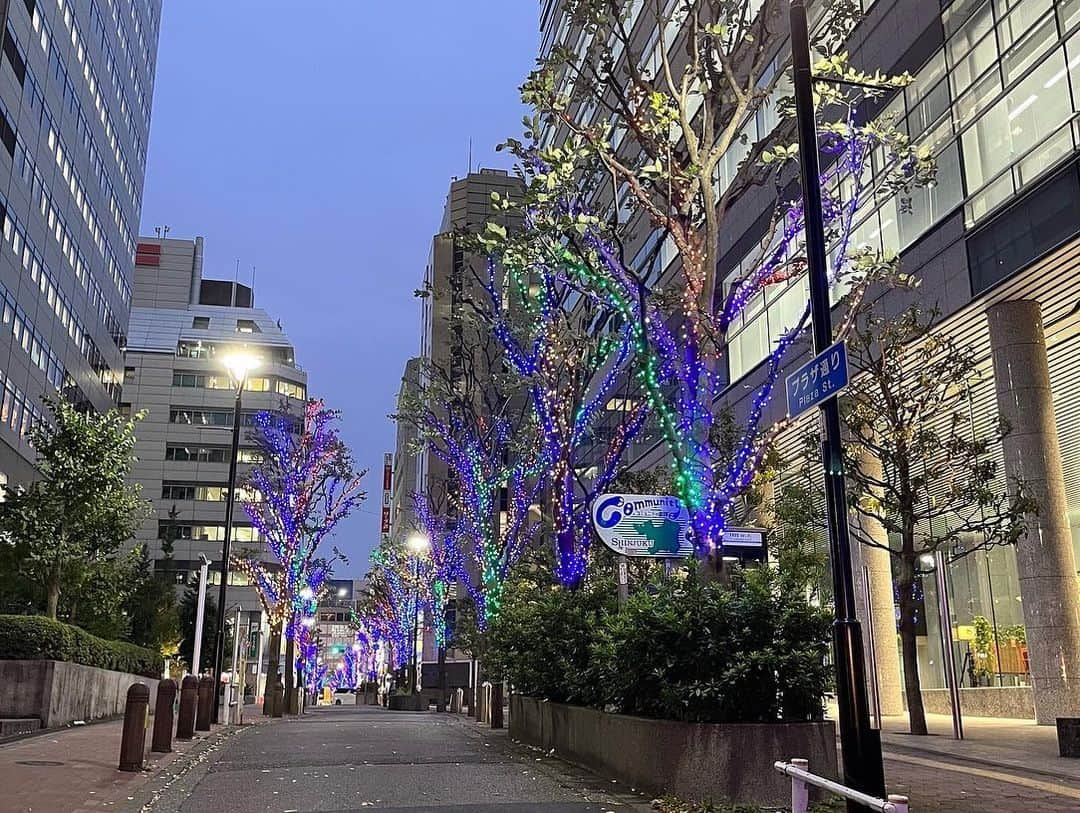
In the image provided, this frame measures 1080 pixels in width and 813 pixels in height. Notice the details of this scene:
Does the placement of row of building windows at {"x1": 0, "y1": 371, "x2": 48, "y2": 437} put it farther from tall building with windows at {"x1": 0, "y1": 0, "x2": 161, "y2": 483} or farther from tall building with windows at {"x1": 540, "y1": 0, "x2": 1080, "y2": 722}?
tall building with windows at {"x1": 540, "y1": 0, "x2": 1080, "y2": 722}

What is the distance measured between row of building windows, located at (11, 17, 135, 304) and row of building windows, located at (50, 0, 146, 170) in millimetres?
2079

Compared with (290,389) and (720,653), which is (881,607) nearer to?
(720,653)

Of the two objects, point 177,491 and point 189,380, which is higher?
point 189,380

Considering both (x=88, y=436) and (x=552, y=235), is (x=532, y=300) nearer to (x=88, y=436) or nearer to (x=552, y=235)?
(x=552, y=235)

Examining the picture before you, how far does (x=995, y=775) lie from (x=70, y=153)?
54.4 meters

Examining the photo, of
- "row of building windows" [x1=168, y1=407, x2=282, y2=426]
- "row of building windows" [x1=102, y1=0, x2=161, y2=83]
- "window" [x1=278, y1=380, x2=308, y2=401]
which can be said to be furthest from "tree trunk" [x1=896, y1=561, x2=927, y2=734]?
"window" [x1=278, y1=380, x2=308, y2=401]

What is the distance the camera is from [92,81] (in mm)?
56844

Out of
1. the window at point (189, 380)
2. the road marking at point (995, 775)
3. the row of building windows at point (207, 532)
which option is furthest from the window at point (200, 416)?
the road marking at point (995, 775)

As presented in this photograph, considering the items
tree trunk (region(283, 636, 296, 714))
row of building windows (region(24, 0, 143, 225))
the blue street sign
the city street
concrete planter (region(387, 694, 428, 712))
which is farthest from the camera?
concrete planter (region(387, 694, 428, 712))

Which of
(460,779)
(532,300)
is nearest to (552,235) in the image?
(532,300)

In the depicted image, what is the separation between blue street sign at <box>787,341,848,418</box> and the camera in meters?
7.91

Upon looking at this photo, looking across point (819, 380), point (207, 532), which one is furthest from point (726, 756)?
point (207, 532)

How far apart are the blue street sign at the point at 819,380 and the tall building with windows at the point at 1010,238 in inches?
276

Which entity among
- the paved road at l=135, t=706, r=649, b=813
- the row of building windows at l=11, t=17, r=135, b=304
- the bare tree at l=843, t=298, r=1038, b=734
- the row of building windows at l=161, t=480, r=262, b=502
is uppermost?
the row of building windows at l=11, t=17, r=135, b=304
